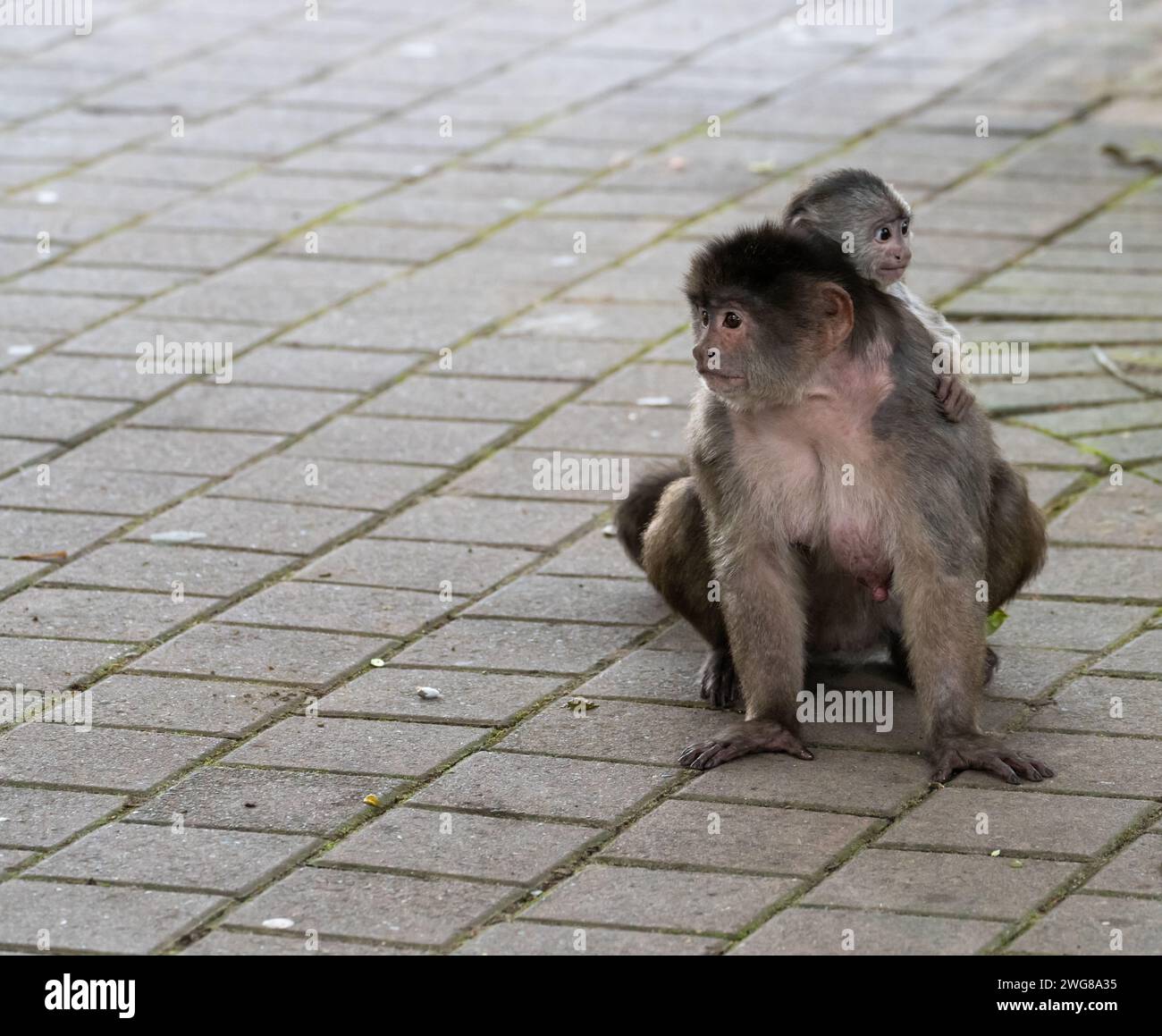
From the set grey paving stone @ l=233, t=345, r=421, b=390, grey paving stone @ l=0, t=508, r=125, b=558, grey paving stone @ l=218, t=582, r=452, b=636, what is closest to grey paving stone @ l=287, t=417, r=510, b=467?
grey paving stone @ l=233, t=345, r=421, b=390

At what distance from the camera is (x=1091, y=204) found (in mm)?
9680

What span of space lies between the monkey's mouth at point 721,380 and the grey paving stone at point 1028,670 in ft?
3.70

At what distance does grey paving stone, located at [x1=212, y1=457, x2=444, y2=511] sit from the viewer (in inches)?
270

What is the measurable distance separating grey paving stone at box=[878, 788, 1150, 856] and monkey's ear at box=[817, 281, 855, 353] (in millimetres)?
1029

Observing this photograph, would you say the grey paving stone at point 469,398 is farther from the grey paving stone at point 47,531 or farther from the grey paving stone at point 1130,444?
the grey paving stone at point 1130,444

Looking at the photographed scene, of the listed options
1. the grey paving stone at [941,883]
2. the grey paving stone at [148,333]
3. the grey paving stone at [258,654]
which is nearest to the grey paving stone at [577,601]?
the grey paving stone at [258,654]

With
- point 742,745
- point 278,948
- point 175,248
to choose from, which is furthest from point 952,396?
point 175,248

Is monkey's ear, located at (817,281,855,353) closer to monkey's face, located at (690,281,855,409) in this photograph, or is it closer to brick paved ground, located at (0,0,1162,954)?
monkey's face, located at (690,281,855,409)

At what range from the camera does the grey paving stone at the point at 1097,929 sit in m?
4.21

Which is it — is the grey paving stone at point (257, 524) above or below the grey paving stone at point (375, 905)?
above

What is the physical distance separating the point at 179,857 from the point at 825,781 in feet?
4.72

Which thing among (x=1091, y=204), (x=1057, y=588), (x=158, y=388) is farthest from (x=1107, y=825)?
(x=1091, y=204)

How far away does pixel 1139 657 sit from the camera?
18.6 ft

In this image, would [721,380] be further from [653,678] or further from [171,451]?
[171,451]
